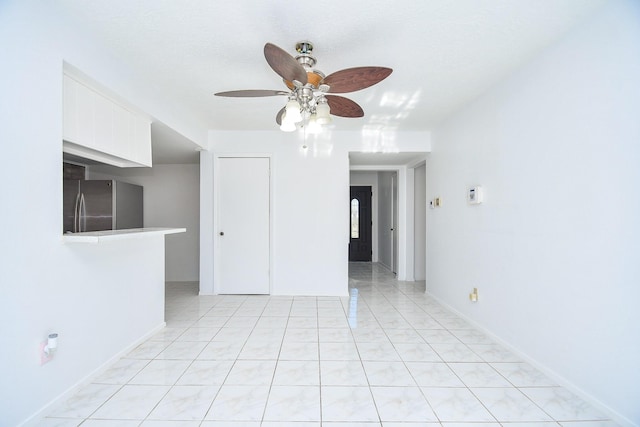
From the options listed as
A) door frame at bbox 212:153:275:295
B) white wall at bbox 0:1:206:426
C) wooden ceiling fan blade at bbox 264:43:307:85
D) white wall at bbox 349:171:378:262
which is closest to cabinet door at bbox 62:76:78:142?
white wall at bbox 0:1:206:426

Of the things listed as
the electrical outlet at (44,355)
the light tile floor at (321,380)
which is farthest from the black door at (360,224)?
the electrical outlet at (44,355)

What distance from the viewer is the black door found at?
772cm

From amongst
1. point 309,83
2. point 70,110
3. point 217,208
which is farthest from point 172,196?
point 309,83

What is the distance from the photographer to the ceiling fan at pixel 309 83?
5.71ft

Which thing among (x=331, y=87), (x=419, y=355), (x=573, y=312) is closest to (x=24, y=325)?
(x=331, y=87)

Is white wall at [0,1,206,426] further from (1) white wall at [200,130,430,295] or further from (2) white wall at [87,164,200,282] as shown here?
(2) white wall at [87,164,200,282]

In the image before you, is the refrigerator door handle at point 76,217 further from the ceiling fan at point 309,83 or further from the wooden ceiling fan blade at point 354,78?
the wooden ceiling fan blade at point 354,78

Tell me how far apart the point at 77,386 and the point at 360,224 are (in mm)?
6432

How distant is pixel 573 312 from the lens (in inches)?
76.1

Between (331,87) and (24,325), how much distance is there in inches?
85.1

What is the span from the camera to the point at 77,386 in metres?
1.93

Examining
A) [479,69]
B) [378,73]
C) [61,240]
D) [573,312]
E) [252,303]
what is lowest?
[252,303]

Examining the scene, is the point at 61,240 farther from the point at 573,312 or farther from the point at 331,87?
the point at 573,312

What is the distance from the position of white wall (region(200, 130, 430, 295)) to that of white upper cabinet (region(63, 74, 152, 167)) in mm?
1615
